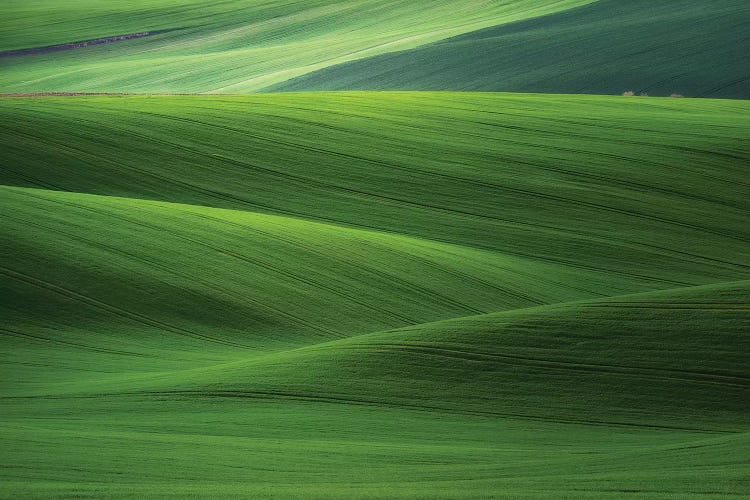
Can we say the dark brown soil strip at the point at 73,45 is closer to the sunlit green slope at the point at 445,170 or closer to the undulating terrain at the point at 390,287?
the undulating terrain at the point at 390,287

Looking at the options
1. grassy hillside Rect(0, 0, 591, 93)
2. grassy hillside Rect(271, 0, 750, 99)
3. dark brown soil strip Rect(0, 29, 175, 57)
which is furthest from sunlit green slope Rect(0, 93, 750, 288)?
dark brown soil strip Rect(0, 29, 175, 57)

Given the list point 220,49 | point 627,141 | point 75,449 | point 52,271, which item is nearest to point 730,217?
point 627,141

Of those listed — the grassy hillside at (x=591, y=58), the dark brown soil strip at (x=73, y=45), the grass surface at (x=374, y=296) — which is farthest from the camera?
the dark brown soil strip at (x=73, y=45)

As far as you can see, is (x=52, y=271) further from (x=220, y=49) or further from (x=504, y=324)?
(x=220, y=49)

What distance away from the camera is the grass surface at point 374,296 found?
26.7 feet

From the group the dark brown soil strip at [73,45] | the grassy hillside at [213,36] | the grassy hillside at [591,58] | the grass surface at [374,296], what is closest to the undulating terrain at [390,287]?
the grass surface at [374,296]

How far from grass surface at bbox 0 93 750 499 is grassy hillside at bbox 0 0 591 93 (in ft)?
41.6

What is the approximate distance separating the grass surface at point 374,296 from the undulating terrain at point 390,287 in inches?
1.7

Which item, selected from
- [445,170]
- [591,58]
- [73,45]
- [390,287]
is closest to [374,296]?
[390,287]

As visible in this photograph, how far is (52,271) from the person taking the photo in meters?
13.8

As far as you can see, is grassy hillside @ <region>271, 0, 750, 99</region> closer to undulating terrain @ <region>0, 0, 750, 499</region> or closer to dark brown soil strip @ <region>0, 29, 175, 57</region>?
undulating terrain @ <region>0, 0, 750, 499</region>

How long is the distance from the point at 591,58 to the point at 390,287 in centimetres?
1751

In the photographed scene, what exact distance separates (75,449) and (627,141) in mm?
15250

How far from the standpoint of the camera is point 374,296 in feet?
46.9
